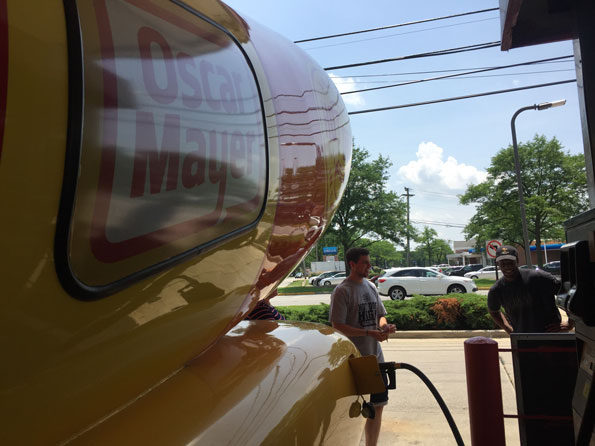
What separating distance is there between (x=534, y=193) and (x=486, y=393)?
32068 millimetres

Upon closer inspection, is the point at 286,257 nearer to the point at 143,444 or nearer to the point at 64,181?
the point at 143,444

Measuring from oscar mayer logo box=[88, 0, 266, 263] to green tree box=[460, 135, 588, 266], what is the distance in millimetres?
32074

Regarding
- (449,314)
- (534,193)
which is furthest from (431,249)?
(449,314)

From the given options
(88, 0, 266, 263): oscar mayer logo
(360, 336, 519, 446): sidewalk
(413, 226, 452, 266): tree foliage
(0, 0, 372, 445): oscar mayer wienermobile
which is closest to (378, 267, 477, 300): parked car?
(360, 336, 519, 446): sidewalk

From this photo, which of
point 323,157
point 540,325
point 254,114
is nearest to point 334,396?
point 323,157

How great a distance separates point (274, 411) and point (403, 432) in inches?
161

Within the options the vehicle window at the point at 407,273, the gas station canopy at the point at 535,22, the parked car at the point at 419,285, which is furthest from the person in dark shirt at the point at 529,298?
the vehicle window at the point at 407,273

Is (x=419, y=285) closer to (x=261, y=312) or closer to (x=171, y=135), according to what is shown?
(x=261, y=312)

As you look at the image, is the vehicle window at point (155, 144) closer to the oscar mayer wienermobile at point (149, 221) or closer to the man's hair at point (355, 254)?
the oscar mayer wienermobile at point (149, 221)

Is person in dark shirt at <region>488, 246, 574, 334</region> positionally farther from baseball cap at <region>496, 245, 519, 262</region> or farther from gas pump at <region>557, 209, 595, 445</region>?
gas pump at <region>557, 209, 595, 445</region>

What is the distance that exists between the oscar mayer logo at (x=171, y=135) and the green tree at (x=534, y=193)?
32.1m

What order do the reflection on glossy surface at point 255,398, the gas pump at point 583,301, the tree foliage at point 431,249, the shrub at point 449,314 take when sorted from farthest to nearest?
the tree foliage at point 431,249 → the shrub at point 449,314 → the gas pump at point 583,301 → the reflection on glossy surface at point 255,398

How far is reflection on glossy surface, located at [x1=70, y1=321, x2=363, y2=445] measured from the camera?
3.41 feet

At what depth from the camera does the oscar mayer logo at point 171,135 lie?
0.88 m
